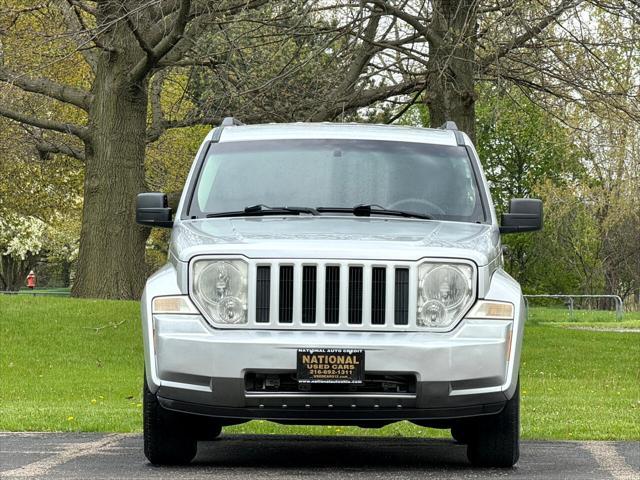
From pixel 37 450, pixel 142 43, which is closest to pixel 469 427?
pixel 37 450

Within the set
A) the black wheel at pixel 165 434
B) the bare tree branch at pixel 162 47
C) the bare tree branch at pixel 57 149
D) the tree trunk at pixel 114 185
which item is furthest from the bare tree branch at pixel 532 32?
the bare tree branch at pixel 57 149

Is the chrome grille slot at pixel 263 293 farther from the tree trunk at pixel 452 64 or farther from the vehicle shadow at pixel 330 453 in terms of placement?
the tree trunk at pixel 452 64

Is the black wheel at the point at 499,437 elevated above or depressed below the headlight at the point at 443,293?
below

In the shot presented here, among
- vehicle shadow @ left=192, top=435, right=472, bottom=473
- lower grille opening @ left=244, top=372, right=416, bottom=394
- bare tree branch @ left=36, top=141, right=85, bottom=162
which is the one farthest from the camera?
bare tree branch @ left=36, top=141, right=85, bottom=162

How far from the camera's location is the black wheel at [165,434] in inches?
309

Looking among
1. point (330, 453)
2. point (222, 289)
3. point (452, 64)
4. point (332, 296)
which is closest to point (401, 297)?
point (332, 296)

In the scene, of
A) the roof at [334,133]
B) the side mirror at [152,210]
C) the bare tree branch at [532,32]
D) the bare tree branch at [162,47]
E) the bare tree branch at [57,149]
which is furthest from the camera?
the bare tree branch at [57,149]

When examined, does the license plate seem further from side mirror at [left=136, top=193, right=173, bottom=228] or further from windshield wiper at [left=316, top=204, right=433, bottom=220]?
side mirror at [left=136, top=193, right=173, bottom=228]

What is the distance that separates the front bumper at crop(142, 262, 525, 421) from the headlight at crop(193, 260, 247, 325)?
0.08 m

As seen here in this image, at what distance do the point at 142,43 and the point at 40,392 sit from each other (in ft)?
27.4

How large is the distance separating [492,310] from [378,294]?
630 millimetres

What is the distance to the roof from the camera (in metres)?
9.14

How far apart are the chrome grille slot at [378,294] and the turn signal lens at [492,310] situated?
0.47m

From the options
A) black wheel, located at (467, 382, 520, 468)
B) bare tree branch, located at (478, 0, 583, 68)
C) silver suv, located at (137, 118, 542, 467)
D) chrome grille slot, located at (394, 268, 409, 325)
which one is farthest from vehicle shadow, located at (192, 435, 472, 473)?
bare tree branch, located at (478, 0, 583, 68)
